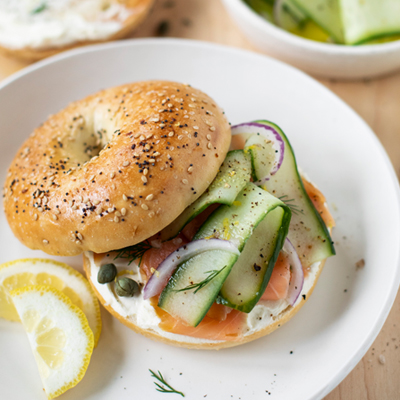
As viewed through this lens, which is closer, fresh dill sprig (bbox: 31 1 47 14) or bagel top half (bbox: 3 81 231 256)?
bagel top half (bbox: 3 81 231 256)

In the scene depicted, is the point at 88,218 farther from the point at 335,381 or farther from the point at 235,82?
the point at 235,82

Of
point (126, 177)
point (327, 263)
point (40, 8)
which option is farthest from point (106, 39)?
point (327, 263)

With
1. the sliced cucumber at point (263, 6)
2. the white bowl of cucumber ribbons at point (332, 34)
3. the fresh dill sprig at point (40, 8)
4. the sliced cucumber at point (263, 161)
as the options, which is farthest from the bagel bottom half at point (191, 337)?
the fresh dill sprig at point (40, 8)

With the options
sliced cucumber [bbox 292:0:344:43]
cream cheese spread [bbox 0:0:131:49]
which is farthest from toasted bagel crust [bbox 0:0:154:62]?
sliced cucumber [bbox 292:0:344:43]

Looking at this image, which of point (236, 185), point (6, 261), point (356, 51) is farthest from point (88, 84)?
point (356, 51)

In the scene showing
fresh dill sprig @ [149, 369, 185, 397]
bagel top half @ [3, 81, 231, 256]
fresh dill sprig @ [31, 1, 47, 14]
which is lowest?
fresh dill sprig @ [149, 369, 185, 397]

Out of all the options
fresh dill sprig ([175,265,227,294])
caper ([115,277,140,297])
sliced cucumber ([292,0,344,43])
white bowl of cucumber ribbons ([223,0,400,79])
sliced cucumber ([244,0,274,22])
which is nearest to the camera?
fresh dill sprig ([175,265,227,294])

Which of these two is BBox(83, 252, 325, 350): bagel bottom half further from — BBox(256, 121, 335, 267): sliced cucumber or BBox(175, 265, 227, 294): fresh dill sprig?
BBox(175, 265, 227, 294): fresh dill sprig
